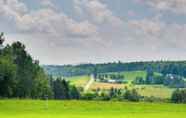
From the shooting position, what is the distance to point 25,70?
118 meters

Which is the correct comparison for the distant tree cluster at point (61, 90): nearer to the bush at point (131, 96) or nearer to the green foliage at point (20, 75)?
the bush at point (131, 96)

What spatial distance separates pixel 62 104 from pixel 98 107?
5050 millimetres

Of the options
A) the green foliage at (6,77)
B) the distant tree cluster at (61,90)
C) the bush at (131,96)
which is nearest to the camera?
the green foliage at (6,77)

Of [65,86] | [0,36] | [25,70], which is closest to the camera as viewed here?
[0,36]

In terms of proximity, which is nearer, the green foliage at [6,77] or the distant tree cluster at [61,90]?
the green foliage at [6,77]

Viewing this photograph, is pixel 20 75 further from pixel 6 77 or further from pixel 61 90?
pixel 61 90

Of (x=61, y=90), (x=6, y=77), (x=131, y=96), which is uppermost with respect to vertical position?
(x=6, y=77)

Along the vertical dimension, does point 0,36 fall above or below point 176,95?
above

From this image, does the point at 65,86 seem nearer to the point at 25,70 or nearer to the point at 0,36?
the point at 25,70

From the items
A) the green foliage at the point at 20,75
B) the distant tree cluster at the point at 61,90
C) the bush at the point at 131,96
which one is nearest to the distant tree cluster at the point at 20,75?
the green foliage at the point at 20,75

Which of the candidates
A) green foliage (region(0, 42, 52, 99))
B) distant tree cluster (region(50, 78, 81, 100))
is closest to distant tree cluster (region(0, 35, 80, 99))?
green foliage (region(0, 42, 52, 99))

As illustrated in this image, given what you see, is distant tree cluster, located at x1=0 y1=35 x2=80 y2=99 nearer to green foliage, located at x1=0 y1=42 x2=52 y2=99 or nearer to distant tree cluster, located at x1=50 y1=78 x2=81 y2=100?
green foliage, located at x1=0 y1=42 x2=52 y2=99

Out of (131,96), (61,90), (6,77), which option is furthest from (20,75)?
(131,96)

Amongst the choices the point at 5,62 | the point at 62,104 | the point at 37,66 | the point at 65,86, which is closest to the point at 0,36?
the point at 5,62
